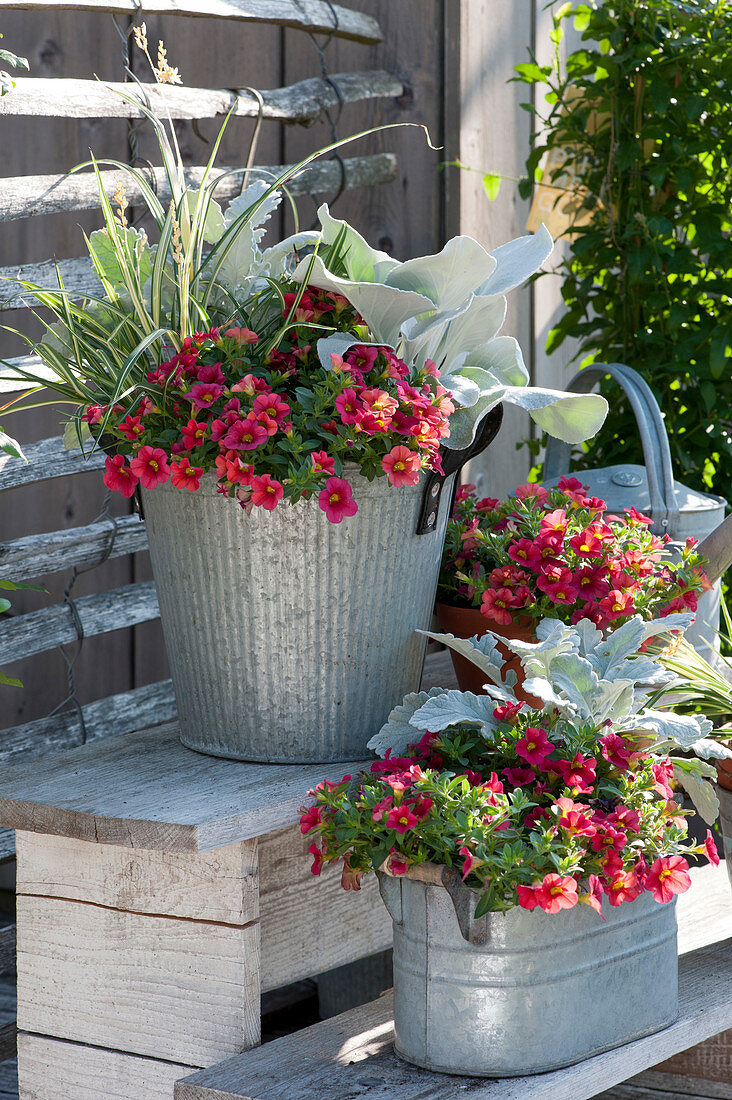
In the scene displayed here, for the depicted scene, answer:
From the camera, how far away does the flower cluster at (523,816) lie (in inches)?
38.8

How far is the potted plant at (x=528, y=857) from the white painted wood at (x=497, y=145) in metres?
1.12

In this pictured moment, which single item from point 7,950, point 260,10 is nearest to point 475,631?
point 7,950

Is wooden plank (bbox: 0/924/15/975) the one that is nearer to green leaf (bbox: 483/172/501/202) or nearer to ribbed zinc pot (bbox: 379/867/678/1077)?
ribbed zinc pot (bbox: 379/867/678/1077)

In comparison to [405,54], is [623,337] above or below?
below

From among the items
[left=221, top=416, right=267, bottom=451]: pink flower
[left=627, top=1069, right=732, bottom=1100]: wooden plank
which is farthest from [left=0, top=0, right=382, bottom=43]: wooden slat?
[left=627, top=1069, right=732, bottom=1100]: wooden plank

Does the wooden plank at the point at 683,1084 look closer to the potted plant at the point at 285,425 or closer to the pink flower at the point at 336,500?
the potted plant at the point at 285,425

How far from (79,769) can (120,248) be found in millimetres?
539

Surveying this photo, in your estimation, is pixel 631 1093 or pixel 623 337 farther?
pixel 623 337

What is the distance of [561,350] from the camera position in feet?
8.70

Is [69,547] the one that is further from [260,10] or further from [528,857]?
[528,857]

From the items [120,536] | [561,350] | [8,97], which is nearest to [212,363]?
[8,97]

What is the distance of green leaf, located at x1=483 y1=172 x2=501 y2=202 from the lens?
219 cm

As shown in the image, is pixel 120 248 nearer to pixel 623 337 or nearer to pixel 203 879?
pixel 203 879

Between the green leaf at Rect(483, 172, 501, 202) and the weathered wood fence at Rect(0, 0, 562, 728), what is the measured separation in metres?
0.03
